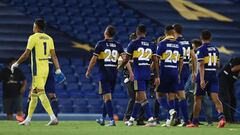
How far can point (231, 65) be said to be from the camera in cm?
2114

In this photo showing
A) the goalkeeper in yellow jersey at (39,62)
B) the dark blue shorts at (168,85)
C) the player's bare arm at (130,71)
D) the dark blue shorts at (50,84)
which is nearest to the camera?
the goalkeeper in yellow jersey at (39,62)

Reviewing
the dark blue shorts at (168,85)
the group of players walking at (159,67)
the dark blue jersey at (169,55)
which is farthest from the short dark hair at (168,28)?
the dark blue shorts at (168,85)

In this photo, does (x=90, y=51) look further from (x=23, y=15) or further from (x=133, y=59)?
(x=133, y=59)

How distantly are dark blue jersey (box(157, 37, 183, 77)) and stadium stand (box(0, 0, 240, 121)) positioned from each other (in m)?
9.10

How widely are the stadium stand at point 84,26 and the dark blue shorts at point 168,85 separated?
893 centimetres

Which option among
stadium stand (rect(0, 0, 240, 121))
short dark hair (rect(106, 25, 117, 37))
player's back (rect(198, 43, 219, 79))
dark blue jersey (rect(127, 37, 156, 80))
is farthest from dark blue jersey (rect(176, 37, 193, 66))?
stadium stand (rect(0, 0, 240, 121))

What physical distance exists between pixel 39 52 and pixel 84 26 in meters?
13.6

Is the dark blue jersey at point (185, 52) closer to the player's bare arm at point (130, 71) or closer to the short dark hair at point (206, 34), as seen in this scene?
the short dark hair at point (206, 34)

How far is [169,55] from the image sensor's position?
16.7 m

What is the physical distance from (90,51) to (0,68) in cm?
456

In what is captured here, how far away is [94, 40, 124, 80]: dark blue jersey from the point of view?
1683cm

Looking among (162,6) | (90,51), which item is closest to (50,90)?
(90,51)

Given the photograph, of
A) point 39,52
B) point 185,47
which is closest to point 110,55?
point 39,52

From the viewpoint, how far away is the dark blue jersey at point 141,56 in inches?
657
